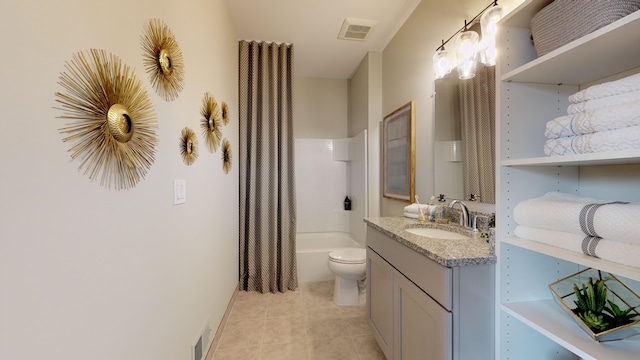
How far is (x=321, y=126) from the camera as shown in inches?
143

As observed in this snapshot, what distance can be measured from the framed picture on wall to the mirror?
296 mm

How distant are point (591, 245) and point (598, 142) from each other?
0.28 meters

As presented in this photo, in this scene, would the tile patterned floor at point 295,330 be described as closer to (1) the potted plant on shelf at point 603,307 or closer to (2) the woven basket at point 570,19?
(1) the potted plant on shelf at point 603,307

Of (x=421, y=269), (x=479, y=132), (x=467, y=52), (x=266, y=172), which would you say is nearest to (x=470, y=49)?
(x=467, y=52)

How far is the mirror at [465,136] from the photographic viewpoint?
54.7 inches

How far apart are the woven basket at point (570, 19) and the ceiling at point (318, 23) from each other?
1.52m

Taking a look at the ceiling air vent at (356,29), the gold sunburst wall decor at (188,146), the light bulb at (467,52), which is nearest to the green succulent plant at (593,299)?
the light bulb at (467,52)

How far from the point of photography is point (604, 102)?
2.24ft

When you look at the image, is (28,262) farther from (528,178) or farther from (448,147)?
(448,147)

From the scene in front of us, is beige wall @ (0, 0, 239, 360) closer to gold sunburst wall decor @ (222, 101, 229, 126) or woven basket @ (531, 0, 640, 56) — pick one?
gold sunburst wall decor @ (222, 101, 229, 126)

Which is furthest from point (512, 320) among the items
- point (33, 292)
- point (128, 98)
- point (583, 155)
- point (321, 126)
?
point (321, 126)

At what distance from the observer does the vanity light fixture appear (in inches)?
51.0

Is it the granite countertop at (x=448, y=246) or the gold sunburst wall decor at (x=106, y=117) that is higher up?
the gold sunburst wall decor at (x=106, y=117)

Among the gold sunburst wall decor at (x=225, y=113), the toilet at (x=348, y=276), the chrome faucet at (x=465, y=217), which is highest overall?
the gold sunburst wall decor at (x=225, y=113)
